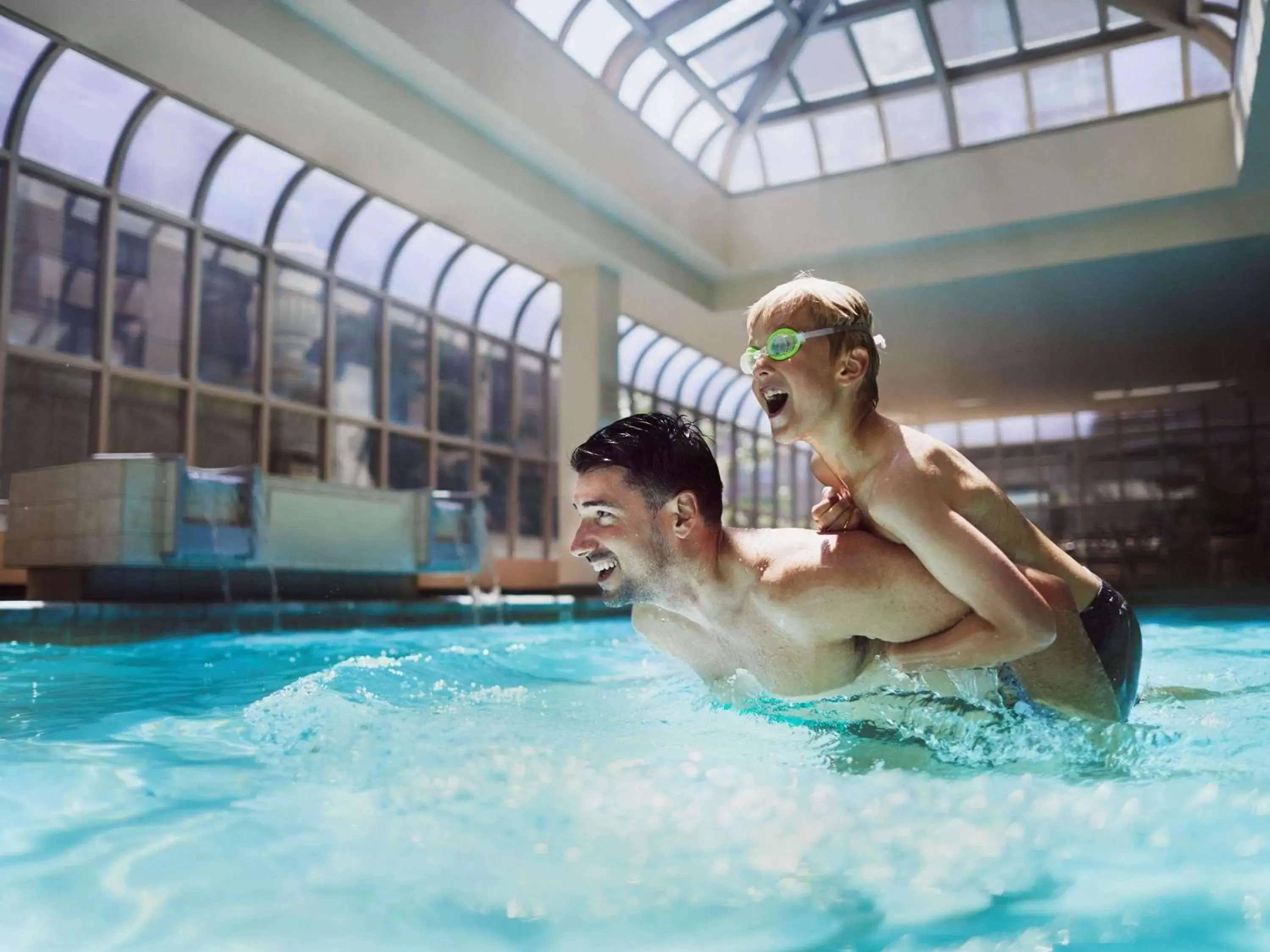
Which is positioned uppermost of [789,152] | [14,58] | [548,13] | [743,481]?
[789,152]

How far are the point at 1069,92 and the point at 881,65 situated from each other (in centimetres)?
241

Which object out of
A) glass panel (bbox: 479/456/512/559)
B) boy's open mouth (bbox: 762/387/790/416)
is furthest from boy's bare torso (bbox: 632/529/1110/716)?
glass panel (bbox: 479/456/512/559)

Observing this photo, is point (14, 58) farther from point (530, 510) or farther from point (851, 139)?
point (851, 139)

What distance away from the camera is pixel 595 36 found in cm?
1132

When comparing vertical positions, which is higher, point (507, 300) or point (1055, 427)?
point (507, 300)

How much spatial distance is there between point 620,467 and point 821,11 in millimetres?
11757

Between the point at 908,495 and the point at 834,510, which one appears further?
the point at 834,510

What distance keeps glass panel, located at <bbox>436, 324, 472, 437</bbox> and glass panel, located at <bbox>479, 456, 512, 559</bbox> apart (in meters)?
0.73

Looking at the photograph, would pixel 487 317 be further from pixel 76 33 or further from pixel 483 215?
pixel 76 33

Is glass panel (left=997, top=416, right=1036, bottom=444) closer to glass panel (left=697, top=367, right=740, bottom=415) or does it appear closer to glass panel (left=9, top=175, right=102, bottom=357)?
glass panel (left=697, top=367, right=740, bottom=415)

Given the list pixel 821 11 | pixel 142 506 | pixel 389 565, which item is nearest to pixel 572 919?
pixel 142 506

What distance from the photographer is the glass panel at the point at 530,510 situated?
15.9m

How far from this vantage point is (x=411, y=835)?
1.62 meters

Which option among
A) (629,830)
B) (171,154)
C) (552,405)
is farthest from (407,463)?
(629,830)
